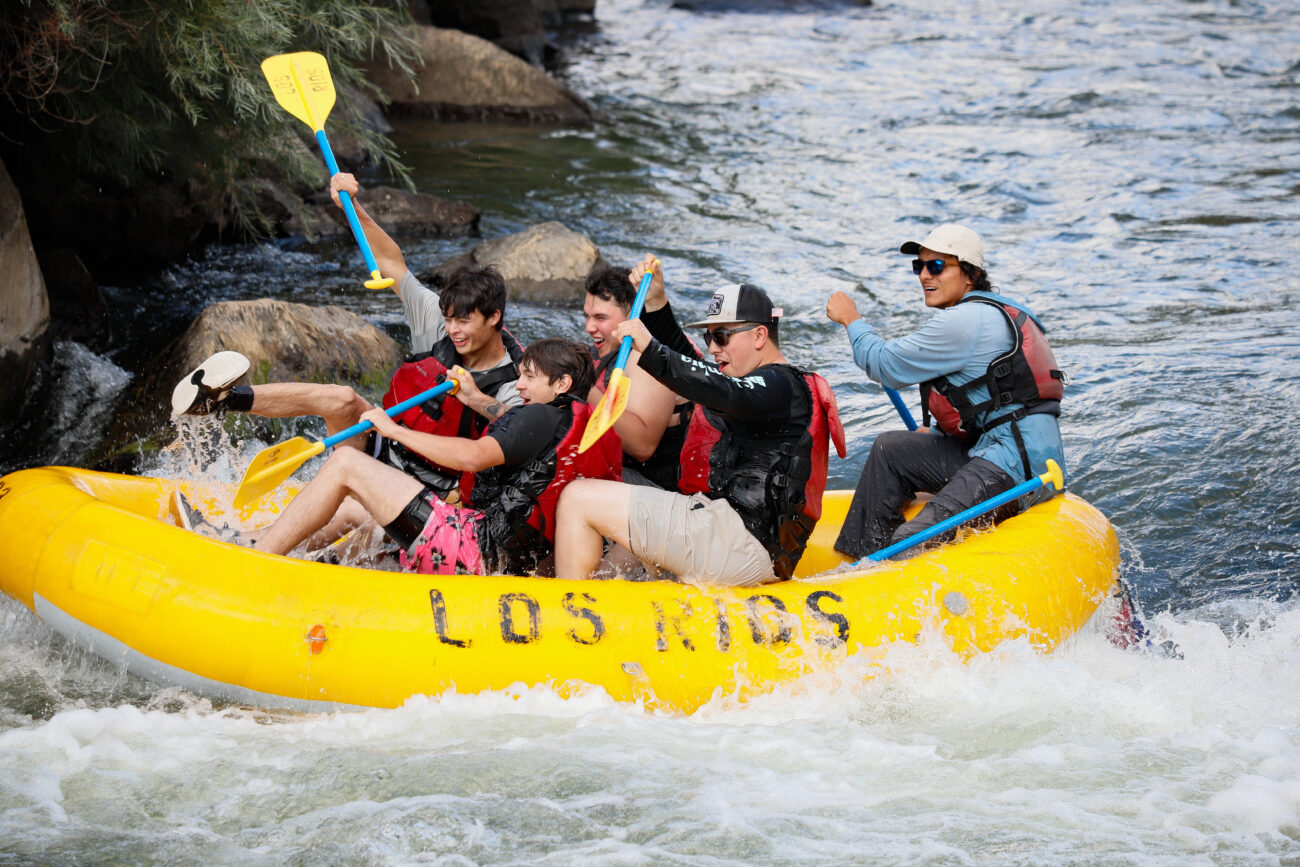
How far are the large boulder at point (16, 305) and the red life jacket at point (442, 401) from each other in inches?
92.5

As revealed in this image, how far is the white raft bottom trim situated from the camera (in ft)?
10.5

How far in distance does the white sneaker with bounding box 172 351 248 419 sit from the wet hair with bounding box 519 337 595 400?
0.85 metres

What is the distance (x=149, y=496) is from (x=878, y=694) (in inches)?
98.6

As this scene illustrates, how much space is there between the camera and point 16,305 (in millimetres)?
5293

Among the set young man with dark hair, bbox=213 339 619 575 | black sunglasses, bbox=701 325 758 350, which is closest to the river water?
young man with dark hair, bbox=213 339 619 575

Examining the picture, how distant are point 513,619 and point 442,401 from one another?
970 millimetres

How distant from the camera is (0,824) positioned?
278cm

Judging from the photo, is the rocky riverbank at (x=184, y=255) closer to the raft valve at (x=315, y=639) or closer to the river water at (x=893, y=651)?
the river water at (x=893, y=651)

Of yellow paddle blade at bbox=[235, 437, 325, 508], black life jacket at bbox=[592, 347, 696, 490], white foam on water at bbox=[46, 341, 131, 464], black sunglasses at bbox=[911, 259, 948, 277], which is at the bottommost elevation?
white foam on water at bbox=[46, 341, 131, 464]

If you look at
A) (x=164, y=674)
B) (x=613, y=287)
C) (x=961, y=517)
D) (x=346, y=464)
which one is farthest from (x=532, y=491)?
(x=961, y=517)

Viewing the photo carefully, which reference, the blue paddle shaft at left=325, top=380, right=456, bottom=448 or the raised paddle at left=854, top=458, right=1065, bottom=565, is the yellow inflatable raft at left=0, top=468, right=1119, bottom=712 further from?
the blue paddle shaft at left=325, top=380, right=456, bottom=448

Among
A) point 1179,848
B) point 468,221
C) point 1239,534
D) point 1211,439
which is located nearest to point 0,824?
point 1179,848

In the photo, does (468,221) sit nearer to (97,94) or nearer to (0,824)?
(97,94)

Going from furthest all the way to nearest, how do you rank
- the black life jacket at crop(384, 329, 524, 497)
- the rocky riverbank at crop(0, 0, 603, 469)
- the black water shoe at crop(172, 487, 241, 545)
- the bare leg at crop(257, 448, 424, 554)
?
the rocky riverbank at crop(0, 0, 603, 469)
the black life jacket at crop(384, 329, 524, 497)
the black water shoe at crop(172, 487, 241, 545)
the bare leg at crop(257, 448, 424, 554)
